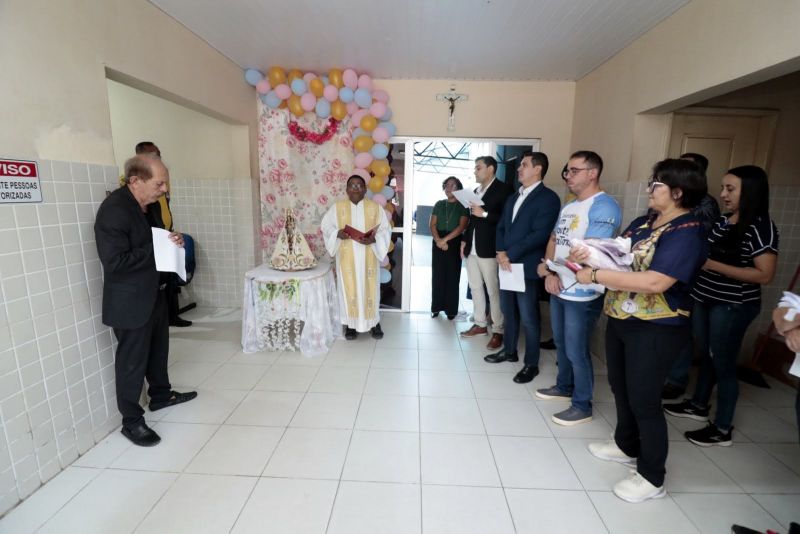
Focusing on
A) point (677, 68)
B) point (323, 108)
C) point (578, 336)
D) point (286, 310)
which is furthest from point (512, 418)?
point (323, 108)

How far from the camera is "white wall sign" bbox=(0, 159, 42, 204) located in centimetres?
161

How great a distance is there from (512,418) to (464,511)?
2.75 ft

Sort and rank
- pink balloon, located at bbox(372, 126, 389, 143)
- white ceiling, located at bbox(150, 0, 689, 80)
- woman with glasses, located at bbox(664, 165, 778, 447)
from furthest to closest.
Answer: pink balloon, located at bbox(372, 126, 389, 143) → white ceiling, located at bbox(150, 0, 689, 80) → woman with glasses, located at bbox(664, 165, 778, 447)

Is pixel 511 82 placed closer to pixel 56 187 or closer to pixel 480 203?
pixel 480 203

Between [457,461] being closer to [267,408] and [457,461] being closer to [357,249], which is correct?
[267,408]

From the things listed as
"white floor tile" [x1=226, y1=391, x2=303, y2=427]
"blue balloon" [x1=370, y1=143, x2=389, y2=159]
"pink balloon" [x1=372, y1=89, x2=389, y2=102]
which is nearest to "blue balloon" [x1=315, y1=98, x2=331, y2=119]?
"pink balloon" [x1=372, y1=89, x2=389, y2=102]

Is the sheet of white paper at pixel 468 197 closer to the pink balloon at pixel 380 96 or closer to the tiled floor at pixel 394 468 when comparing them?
the pink balloon at pixel 380 96

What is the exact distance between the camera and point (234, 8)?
260 cm

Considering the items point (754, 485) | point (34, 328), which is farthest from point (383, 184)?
point (754, 485)

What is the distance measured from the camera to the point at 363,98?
386 centimetres

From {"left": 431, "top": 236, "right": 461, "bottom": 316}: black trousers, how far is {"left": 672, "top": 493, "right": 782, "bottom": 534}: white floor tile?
2.59 metres

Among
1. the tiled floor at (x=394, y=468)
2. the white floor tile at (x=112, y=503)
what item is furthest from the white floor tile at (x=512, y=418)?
the white floor tile at (x=112, y=503)

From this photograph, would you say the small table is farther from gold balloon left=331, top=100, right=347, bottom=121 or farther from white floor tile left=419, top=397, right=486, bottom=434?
gold balloon left=331, top=100, right=347, bottom=121

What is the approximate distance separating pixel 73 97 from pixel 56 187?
1.60ft
